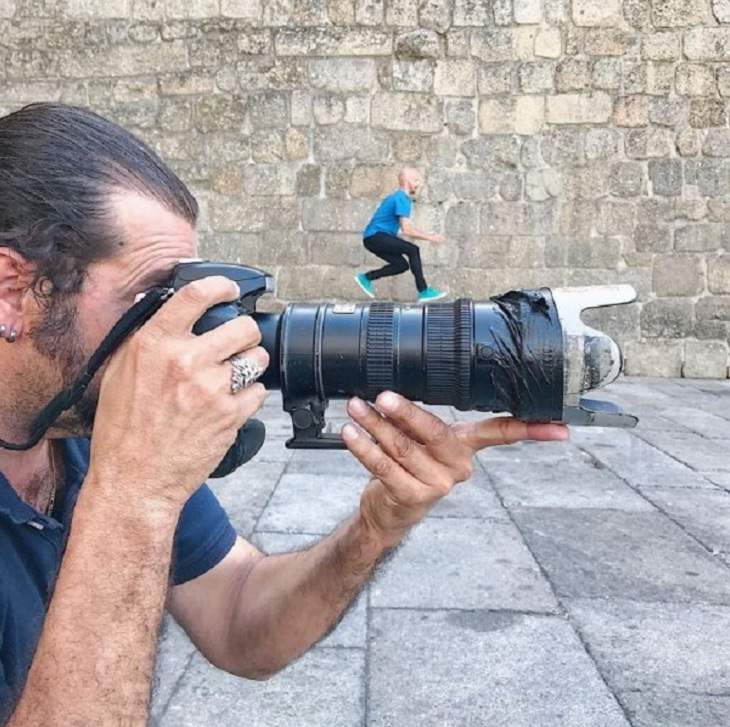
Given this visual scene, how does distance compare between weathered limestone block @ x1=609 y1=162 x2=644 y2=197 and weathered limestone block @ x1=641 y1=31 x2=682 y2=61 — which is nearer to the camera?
weathered limestone block @ x1=641 y1=31 x2=682 y2=61

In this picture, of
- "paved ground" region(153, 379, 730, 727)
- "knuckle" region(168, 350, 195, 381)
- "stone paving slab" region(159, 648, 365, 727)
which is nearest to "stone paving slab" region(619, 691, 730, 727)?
"paved ground" region(153, 379, 730, 727)

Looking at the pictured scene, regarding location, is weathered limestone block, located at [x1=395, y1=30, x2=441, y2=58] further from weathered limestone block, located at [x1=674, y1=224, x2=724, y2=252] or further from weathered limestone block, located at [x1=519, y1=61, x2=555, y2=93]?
weathered limestone block, located at [x1=674, y1=224, x2=724, y2=252]

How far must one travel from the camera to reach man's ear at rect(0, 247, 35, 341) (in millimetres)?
1041

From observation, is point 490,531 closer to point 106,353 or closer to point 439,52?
point 106,353

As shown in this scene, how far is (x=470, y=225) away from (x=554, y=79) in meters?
1.45

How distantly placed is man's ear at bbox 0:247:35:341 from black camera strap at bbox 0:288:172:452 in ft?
0.39

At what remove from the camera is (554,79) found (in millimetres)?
6895

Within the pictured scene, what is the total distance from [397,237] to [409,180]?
506 mm

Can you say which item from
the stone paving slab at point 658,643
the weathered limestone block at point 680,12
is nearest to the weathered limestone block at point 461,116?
the weathered limestone block at point 680,12

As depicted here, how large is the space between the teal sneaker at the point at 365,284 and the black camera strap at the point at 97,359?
19.8ft

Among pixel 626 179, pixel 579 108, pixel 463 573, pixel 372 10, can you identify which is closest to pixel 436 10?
pixel 372 10

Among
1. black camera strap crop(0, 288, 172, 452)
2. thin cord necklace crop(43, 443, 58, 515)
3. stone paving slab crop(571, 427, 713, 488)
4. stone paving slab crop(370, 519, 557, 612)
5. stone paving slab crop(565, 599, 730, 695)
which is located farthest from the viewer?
stone paving slab crop(571, 427, 713, 488)

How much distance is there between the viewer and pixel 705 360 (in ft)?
23.0

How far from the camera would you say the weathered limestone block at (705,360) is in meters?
7.00
